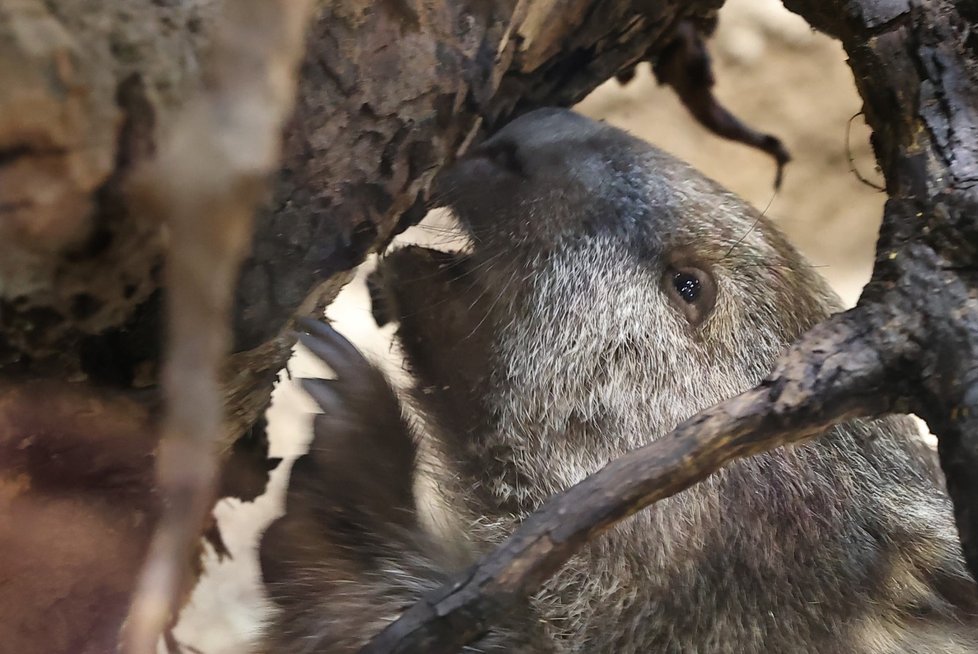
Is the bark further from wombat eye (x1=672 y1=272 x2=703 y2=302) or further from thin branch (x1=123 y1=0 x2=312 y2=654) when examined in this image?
wombat eye (x1=672 y1=272 x2=703 y2=302)

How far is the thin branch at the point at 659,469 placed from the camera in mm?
996

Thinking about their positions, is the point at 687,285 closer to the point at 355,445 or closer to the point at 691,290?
the point at 691,290

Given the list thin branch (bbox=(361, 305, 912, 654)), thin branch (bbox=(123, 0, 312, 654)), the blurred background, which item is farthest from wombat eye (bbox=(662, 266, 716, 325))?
the blurred background

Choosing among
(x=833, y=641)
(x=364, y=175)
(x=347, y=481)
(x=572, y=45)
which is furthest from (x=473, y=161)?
(x=833, y=641)

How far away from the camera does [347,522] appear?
1.71 m

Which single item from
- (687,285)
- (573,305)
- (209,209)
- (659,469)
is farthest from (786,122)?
A: (209,209)

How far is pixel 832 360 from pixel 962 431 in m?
0.15

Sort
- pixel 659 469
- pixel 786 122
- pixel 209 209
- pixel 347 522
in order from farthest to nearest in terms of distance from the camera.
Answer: pixel 786 122 < pixel 347 522 < pixel 659 469 < pixel 209 209

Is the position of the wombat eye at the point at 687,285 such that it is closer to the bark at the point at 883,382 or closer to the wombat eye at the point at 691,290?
the wombat eye at the point at 691,290

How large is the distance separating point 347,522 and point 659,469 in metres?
0.85

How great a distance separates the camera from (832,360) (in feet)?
3.51

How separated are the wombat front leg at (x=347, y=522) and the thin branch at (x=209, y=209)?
0.98m

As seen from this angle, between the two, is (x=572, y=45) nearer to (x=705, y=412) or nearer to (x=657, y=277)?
(x=657, y=277)

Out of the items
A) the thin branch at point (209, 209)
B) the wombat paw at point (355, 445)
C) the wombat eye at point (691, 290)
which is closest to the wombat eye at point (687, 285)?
the wombat eye at point (691, 290)
